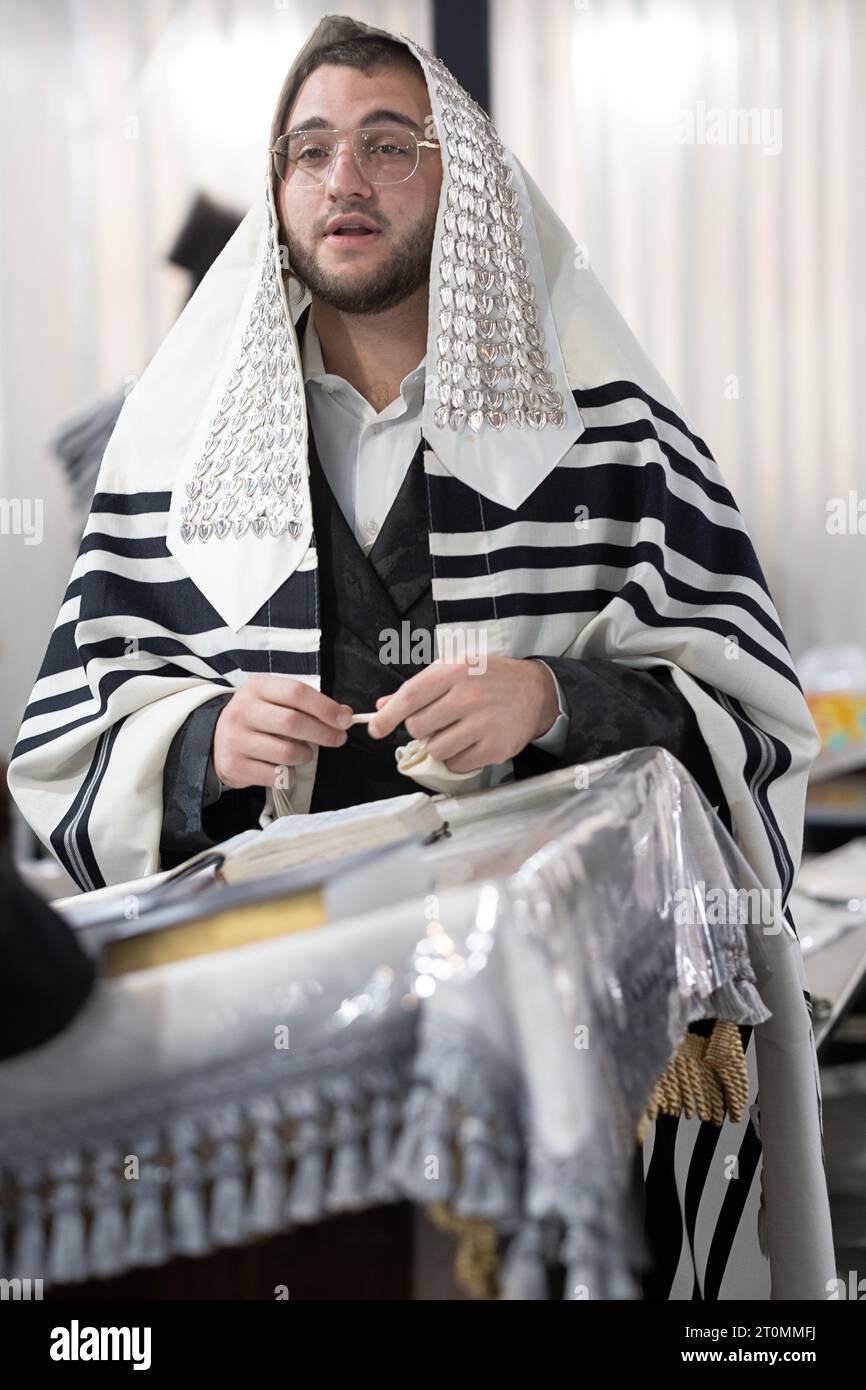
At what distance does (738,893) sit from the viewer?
4.95 ft

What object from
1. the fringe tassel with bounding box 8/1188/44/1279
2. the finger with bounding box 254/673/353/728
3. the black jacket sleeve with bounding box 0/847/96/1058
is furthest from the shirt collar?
the fringe tassel with bounding box 8/1188/44/1279

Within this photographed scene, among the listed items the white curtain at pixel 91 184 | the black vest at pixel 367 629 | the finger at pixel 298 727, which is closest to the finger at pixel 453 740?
the finger at pixel 298 727

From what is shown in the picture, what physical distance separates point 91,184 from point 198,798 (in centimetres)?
501

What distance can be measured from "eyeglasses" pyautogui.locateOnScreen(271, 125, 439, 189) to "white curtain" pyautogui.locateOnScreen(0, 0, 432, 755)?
4.22 m

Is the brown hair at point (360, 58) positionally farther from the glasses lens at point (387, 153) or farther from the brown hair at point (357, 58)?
the glasses lens at point (387, 153)

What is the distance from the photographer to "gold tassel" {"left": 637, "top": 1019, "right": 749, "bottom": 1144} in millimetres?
1406

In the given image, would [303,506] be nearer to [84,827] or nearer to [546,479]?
[546,479]

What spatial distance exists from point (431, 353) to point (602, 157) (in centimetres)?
460

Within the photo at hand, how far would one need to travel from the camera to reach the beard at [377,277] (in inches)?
74.2

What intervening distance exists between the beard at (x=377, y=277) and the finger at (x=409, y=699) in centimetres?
65

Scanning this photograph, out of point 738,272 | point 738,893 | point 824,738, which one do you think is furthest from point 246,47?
point 738,893

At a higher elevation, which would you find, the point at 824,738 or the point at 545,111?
the point at 545,111
